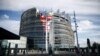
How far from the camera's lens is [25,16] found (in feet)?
70.5

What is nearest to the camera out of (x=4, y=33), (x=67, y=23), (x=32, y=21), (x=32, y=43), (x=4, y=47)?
(x=4, y=33)

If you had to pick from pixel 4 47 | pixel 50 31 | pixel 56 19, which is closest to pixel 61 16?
pixel 56 19

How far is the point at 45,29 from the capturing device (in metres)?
19.2

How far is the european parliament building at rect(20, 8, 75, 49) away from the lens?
1879 centimetres

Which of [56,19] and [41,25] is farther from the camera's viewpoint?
[56,19]

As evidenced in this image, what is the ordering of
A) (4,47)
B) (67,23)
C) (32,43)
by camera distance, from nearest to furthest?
(4,47) < (32,43) < (67,23)

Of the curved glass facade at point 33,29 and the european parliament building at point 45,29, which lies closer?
the curved glass facade at point 33,29

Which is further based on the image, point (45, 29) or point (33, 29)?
point (33, 29)

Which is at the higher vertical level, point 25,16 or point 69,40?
point 25,16

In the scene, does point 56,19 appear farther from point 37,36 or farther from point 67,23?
point 37,36

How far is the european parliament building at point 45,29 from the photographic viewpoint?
1879 cm

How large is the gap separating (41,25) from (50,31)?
1.48 meters

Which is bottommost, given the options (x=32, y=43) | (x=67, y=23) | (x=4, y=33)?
(x=32, y=43)

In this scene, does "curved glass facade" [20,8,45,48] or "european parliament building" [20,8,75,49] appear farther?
"european parliament building" [20,8,75,49]
